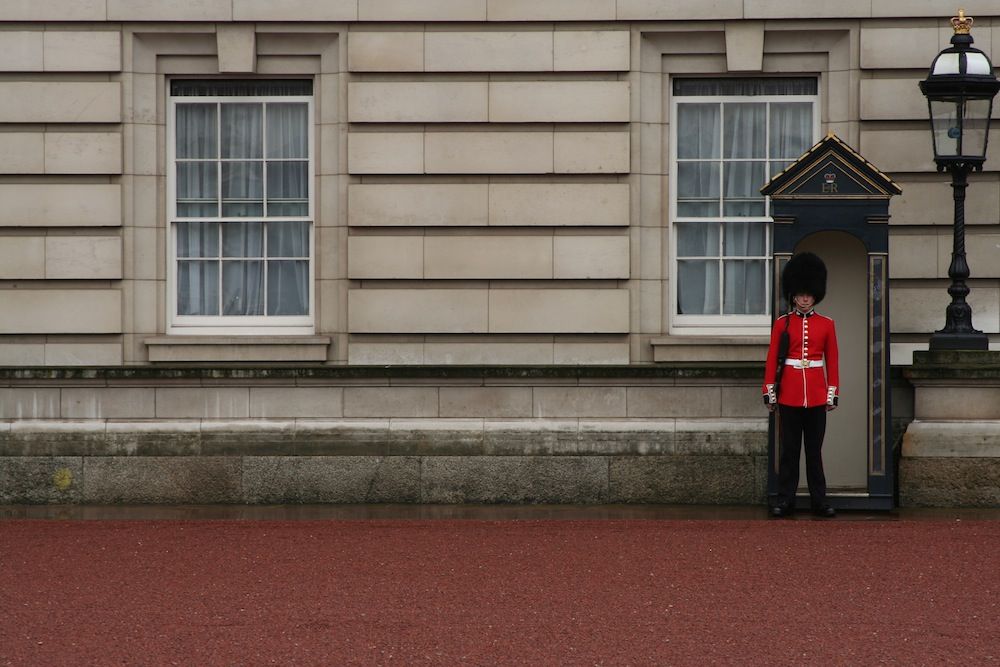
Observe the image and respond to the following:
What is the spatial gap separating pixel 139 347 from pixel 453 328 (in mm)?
2481

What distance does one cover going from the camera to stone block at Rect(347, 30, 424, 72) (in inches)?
463

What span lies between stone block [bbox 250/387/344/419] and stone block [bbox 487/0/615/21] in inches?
124

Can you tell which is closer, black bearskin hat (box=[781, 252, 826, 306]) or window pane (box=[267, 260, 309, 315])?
black bearskin hat (box=[781, 252, 826, 306])

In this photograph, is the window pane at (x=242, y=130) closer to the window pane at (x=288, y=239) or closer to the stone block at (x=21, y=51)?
the window pane at (x=288, y=239)

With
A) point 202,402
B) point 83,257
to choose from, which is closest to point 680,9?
point 202,402

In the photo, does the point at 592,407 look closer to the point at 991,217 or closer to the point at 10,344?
the point at 991,217

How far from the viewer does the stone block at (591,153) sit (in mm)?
11742

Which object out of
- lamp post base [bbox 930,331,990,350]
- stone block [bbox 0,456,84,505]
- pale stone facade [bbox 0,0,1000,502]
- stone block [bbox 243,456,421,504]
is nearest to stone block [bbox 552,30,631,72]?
pale stone facade [bbox 0,0,1000,502]

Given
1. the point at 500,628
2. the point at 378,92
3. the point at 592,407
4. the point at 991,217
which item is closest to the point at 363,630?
the point at 500,628

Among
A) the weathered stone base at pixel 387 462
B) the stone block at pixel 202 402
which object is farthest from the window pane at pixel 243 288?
the weathered stone base at pixel 387 462

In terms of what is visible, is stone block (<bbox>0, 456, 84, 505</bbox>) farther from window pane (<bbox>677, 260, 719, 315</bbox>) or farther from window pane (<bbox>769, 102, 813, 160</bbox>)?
window pane (<bbox>769, 102, 813, 160</bbox>)

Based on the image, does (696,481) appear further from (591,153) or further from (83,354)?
(83,354)

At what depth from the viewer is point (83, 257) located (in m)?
11.9

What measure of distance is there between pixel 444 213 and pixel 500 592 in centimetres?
449
